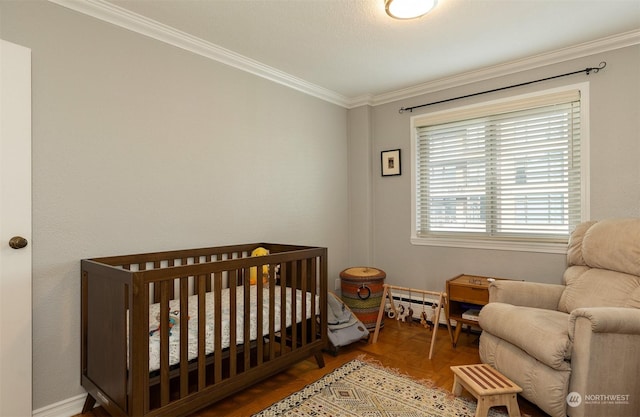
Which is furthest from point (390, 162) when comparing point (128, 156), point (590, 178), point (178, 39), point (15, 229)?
point (15, 229)

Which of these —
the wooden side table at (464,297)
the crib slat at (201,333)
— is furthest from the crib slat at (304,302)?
the wooden side table at (464,297)

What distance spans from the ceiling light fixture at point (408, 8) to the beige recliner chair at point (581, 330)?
1734mm

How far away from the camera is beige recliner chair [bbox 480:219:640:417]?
1.67 m

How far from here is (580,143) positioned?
2674 millimetres

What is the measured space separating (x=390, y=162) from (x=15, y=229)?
302cm

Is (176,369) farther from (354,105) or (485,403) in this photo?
(354,105)

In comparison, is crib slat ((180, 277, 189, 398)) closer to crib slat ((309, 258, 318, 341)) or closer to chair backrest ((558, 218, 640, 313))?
crib slat ((309, 258, 318, 341))

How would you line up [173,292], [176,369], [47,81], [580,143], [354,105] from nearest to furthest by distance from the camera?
[176,369]
[47,81]
[173,292]
[580,143]
[354,105]

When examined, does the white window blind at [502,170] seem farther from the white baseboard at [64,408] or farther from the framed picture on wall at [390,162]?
the white baseboard at [64,408]

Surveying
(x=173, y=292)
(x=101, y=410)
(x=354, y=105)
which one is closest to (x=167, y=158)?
(x=173, y=292)

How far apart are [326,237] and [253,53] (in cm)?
183

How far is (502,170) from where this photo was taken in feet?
10.0

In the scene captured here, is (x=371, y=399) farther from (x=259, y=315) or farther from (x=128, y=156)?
(x=128, y=156)

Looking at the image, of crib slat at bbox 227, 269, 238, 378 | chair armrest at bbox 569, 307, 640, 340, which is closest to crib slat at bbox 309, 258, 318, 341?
crib slat at bbox 227, 269, 238, 378
